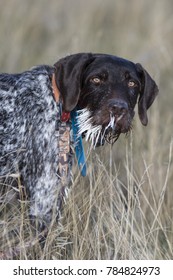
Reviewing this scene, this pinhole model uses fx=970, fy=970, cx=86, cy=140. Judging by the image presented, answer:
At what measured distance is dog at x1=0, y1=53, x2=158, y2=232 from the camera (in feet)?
19.2

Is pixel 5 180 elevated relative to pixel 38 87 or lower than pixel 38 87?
lower

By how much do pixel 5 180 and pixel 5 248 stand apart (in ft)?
1.47

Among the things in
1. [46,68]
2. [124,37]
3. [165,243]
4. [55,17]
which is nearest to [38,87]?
[46,68]

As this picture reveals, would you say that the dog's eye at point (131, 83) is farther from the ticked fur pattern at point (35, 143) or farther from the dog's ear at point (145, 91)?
the ticked fur pattern at point (35, 143)

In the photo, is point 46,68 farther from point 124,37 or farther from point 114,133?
point 124,37

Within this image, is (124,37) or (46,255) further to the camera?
(124,37)

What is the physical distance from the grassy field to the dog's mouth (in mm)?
372

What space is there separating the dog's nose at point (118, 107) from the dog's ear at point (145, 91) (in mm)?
489

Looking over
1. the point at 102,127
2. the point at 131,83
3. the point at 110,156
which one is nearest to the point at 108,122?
the point at 102,127

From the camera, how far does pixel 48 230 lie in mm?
6000

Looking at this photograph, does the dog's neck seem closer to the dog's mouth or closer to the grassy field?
the dog's mouth

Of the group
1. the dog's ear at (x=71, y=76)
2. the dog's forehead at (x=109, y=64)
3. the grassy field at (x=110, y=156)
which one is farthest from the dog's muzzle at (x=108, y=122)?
the grassy field at (x=110, y=156)
